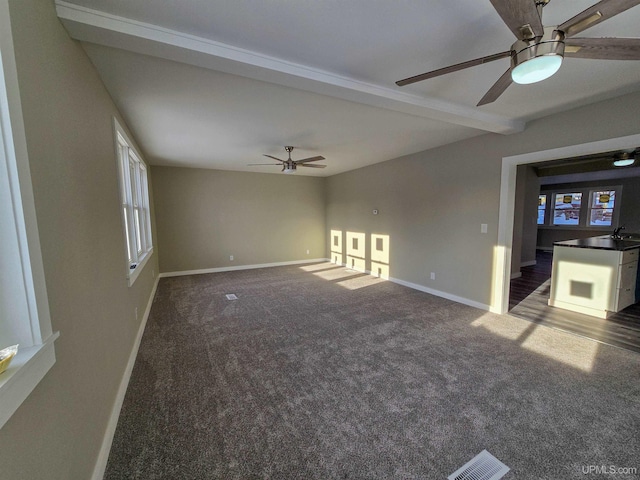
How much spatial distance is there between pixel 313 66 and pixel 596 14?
155 cm

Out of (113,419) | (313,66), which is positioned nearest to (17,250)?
(113,419)

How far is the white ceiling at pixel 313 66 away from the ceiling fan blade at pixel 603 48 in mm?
284

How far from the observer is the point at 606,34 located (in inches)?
70.2

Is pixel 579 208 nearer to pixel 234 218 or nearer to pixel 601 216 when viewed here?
pixel 601 216

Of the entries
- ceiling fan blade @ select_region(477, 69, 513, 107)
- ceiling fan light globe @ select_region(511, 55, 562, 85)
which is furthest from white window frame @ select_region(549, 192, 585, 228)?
ceiling fan light globe @ select_region(511, 55, 562, 85)

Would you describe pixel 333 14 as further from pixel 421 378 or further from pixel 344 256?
pixel 344 256

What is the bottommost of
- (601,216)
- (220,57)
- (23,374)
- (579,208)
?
(23,374)

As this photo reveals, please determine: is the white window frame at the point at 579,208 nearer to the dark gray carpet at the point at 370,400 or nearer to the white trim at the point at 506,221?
the white trim at the point at 506,221

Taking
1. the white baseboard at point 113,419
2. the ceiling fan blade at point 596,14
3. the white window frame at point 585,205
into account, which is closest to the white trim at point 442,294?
the ceiling fan blade at point 596,14

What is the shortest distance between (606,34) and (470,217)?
2.47 metres

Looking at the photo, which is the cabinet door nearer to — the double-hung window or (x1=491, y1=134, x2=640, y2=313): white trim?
(x1=491, y1=134, x2=640, y2=313): white trim

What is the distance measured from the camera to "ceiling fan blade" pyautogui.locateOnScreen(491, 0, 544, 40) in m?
1.12

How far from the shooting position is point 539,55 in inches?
54.1

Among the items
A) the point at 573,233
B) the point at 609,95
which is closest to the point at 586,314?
the point at 609,95
